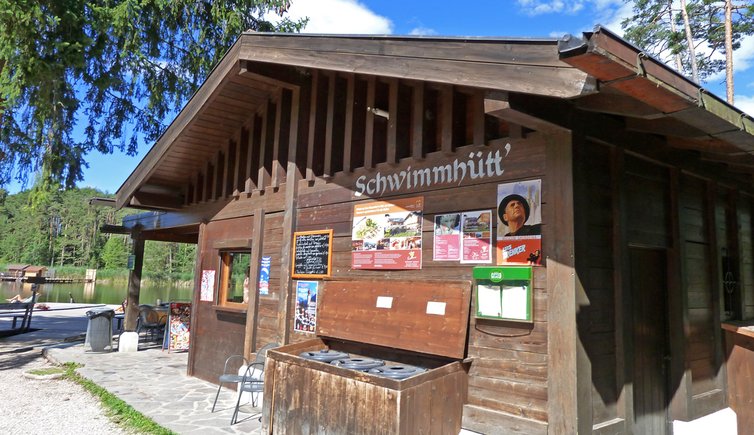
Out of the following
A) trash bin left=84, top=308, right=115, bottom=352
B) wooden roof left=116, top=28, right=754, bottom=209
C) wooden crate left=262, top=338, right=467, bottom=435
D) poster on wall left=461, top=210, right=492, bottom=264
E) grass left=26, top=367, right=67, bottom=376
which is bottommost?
grass left=26, top=367, right=67, bottom=376

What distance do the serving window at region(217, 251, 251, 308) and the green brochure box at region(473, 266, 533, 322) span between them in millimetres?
4727

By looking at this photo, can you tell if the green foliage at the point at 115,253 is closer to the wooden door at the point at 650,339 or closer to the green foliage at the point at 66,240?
the green foliage at the point at 66,240

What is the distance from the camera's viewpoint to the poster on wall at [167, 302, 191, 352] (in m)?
11.1

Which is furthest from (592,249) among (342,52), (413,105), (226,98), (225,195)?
(225,195)

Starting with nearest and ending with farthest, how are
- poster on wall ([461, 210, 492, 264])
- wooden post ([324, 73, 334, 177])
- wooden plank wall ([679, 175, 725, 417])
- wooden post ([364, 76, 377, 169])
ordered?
poster on wall ([461, 210, 492, 264]) < wooden plank wall ([679, 175, 725, 417]) < wooden post ([364, 76, 377, 169]) < wooden post ([324, 73, 334, 177])

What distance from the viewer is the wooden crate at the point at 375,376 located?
378cm

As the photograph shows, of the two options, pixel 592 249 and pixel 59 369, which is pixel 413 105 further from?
pixel 59 369

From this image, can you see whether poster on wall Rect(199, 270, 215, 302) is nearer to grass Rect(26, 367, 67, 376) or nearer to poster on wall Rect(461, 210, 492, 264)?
grass Rect(26, 367, 67, 376)

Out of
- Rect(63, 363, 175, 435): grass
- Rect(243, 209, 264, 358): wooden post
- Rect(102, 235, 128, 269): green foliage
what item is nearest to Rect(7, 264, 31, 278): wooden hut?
Rect(102, 235, 128, 269): green foliage

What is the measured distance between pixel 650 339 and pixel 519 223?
1.79 m

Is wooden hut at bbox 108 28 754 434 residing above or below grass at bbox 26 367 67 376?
above

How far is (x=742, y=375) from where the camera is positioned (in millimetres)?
3219

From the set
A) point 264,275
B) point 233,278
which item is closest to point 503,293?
point 264,275

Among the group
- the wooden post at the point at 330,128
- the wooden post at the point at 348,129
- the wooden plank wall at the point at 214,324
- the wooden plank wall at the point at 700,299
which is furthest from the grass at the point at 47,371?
the wooden plank wall at the point at 700,299
